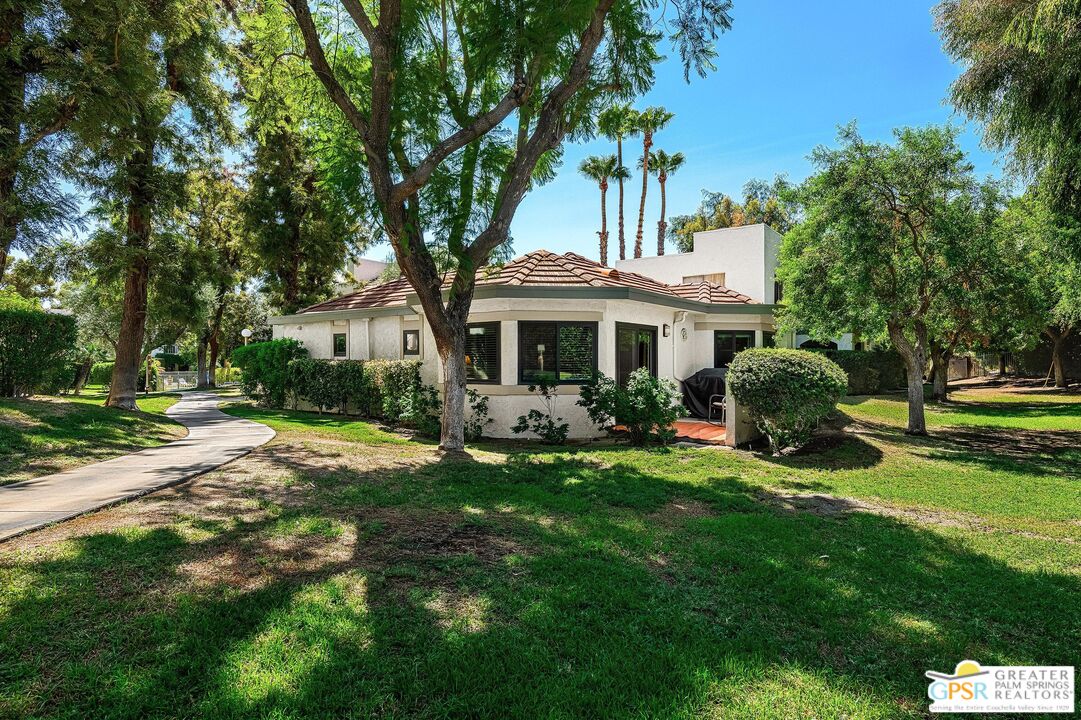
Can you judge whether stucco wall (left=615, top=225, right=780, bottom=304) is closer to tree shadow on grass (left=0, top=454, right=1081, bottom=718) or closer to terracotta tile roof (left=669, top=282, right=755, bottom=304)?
terracotta tile roof (left=669, top=282, right=755, bottom=304)

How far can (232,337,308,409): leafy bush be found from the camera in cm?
1781

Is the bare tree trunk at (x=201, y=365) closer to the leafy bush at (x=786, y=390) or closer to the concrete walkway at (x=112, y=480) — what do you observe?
the concrete walkway at (x=112, y=480)

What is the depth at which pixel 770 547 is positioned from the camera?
484 cm

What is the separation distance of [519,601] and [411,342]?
11697 mm

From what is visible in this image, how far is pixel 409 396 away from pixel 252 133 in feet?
40.5

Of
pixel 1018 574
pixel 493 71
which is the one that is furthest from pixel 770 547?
pixel 493 71

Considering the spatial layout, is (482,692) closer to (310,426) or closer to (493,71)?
(493,71)

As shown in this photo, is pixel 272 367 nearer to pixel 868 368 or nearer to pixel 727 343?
pixel 727 343

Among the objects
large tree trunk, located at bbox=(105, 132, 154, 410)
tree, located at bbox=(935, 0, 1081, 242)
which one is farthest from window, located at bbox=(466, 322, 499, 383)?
tree, located at bbox=(935, 0, 1081, 242)

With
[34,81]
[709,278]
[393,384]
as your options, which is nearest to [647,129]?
[709,278]

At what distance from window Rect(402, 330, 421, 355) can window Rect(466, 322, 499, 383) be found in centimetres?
274

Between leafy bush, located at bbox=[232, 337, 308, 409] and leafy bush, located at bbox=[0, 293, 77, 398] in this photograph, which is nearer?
leafy bush, located at bbox=[0, 293, 77, 398]

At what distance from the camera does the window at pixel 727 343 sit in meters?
16.8

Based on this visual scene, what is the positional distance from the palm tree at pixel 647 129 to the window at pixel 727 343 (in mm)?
17631
